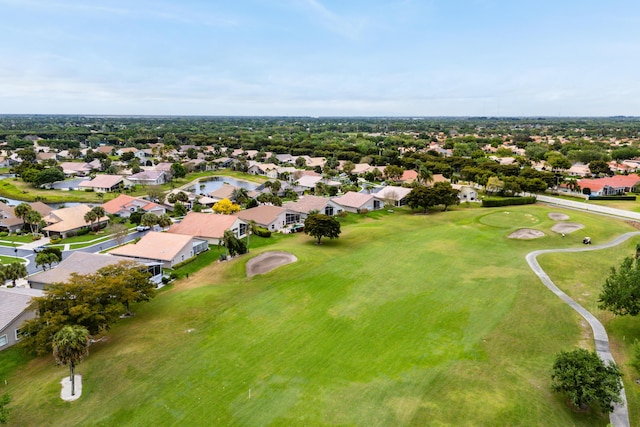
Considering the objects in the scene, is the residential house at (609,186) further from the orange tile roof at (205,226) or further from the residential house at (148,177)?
the residential house at (148,177)

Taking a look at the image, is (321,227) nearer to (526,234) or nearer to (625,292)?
(526,234)

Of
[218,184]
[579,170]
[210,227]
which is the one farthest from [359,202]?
[579,170]

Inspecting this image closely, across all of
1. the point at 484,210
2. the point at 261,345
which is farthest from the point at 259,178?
the point at 261,345

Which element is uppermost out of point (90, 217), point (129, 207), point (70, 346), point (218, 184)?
point (90, 217)

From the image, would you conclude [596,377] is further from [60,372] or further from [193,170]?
[193,170]

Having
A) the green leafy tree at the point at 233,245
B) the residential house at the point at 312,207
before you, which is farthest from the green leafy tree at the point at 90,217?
the residential house at the point at 312,207

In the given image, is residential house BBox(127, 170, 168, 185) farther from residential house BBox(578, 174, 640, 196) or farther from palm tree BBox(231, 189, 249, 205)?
residential house BBox(578, 174, 640, 196)
